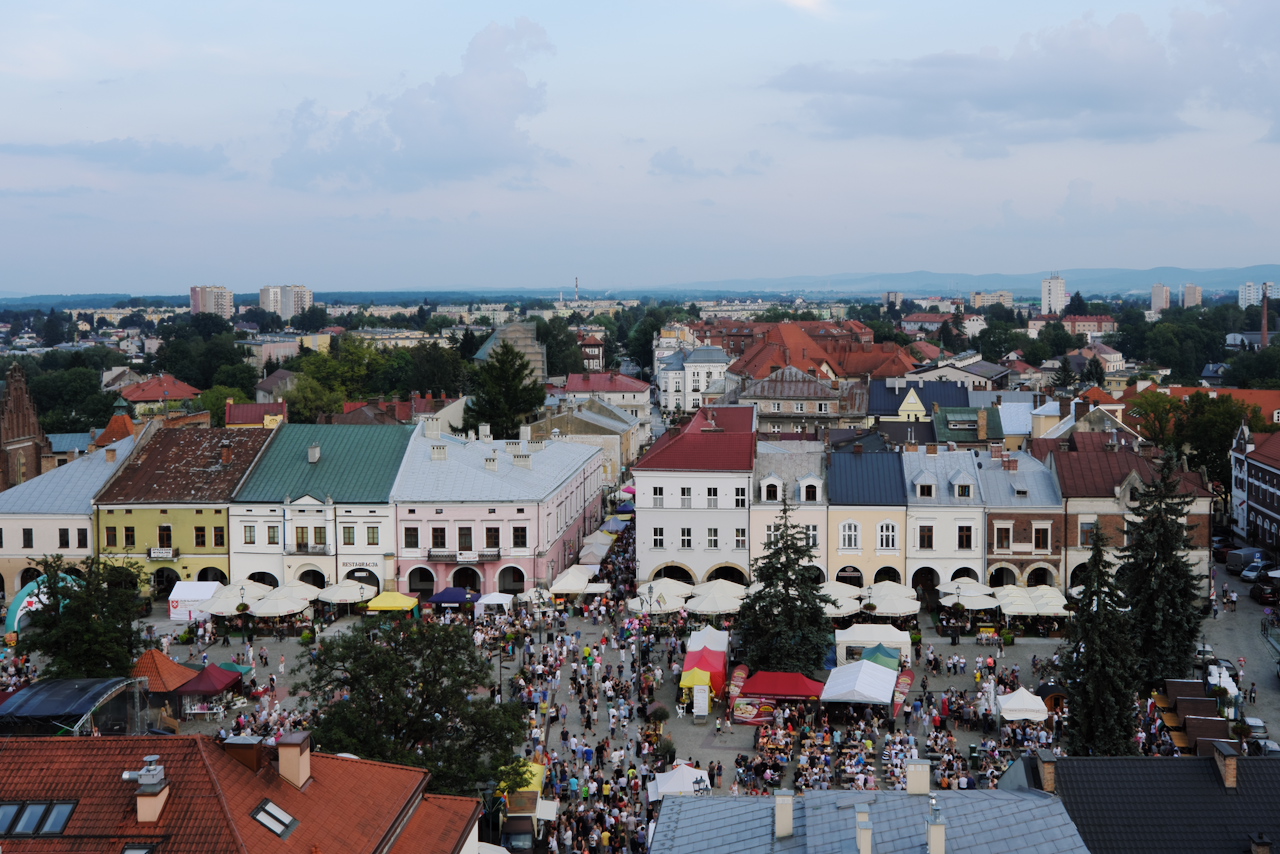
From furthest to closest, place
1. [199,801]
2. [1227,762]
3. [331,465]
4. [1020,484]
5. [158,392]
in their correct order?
[158,392]
[331,465]
[1020,484]
[1227,762]
[199,801]

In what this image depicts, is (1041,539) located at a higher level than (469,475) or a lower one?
lower

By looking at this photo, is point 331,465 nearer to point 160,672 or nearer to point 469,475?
point 469,475

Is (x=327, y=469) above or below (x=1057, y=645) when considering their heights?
above

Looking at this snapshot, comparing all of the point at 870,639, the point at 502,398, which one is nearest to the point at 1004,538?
the point at 870,639

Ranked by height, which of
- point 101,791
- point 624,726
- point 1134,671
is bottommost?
point 624,726

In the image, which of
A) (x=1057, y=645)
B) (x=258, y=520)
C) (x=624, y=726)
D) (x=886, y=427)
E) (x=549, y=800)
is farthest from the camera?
(x=886, y=427)

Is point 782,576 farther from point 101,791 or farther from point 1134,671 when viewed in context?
point 101,791

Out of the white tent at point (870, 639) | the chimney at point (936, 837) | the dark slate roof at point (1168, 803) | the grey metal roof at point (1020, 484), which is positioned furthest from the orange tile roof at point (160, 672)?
the grey metal roof at point (1020, 484)

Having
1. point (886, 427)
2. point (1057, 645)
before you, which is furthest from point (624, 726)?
point (886, 427)
